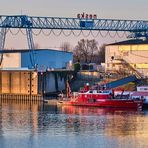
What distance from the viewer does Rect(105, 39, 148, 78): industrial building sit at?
77.4 metres

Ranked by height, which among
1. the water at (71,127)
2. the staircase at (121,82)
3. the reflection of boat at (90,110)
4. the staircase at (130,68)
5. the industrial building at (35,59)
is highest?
the industrial building at (35,59)

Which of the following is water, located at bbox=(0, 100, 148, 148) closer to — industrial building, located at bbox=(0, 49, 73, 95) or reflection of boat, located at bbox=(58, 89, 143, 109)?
reflection of boat, located at bbox=(58, 89, 143, 109)

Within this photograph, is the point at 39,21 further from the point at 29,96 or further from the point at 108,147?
the point at 108,147

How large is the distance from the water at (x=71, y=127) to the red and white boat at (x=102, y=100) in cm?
168

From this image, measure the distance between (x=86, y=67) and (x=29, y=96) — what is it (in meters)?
12.7

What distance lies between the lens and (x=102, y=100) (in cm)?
6500

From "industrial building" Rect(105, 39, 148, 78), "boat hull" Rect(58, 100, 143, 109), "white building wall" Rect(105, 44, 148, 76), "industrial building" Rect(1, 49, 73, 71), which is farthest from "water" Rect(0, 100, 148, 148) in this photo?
"industrial building" Rect(1, 49, 73, 71)

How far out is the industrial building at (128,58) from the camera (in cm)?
7738

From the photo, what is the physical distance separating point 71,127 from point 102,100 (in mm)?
15698

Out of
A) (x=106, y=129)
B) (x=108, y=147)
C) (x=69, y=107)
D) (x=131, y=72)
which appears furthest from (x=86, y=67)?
(x=108, y=147)

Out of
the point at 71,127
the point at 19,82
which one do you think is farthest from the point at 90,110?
the point at 19,82

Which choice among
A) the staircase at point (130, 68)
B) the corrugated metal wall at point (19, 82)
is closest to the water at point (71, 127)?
the corrugated metal wall at point (19, 82)

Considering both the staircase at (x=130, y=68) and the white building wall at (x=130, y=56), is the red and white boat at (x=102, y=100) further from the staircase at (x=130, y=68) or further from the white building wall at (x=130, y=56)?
the white building wall at (x=130, y=56)

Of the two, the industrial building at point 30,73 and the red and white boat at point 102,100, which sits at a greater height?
the industrial building at point 30,73
